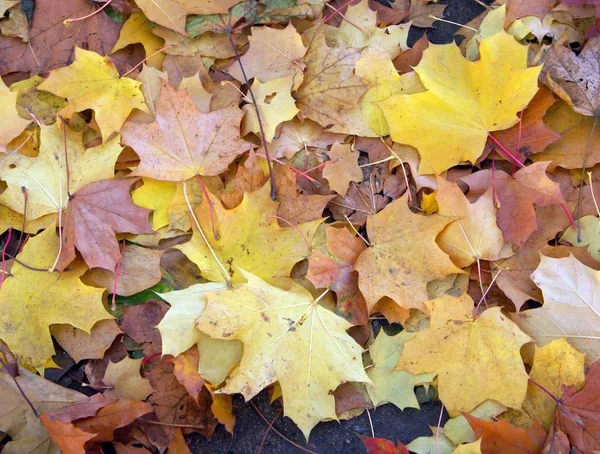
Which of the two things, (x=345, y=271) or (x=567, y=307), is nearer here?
A: (x=567, y=307)

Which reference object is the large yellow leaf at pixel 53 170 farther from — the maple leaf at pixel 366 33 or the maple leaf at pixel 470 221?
the maple leaf at pixel 470 221

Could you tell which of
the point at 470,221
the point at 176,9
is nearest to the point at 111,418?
the point at 470,221

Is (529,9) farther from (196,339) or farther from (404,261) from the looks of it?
(196,339)

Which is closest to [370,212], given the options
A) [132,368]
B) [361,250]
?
[361,250]

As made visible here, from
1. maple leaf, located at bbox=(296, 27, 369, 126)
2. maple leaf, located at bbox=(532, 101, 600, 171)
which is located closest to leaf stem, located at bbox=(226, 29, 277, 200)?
maple leaf, located at bbox=(296, 27, 369, 126)

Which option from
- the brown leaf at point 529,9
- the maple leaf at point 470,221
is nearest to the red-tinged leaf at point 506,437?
the maple leaf at point 470,221

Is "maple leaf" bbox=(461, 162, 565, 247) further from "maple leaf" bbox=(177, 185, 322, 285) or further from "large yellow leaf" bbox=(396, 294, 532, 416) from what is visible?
"maple leaf" bbox=(177, 185, 322, 285)
